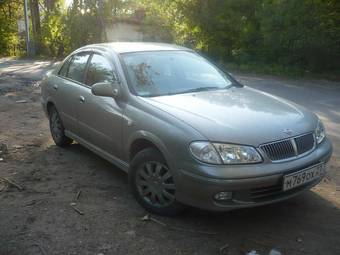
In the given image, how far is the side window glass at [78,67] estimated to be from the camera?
19.2 feet

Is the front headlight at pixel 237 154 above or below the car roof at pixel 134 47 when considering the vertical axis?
below

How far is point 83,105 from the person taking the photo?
5.50m

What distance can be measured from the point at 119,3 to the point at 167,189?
81.8 ft

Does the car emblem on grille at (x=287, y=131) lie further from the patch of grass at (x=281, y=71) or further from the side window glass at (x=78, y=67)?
the patch of grass at (x=281, y=71)

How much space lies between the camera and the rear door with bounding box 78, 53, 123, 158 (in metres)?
4.83

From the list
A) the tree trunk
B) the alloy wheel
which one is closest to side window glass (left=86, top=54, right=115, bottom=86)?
the alloy wheel

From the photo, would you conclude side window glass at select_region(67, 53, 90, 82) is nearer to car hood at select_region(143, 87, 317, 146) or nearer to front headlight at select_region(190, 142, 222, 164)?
car hood at select_region(143, 87, 317, 146)

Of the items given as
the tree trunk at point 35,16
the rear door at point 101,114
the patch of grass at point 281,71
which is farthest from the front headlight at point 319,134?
the tree trunk at point 35,16

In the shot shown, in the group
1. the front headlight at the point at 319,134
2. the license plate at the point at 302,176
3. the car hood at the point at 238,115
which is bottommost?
the license plate at the point at 302,176

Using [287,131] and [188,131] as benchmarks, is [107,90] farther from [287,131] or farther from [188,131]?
[287,131]

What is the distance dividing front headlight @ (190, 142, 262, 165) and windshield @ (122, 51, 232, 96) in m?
1.18

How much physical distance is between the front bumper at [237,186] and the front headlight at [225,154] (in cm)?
6

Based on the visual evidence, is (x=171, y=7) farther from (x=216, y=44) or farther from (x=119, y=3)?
(x=119, y=3)

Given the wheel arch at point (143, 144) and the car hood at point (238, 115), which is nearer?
the car hood at point (238, 115)
